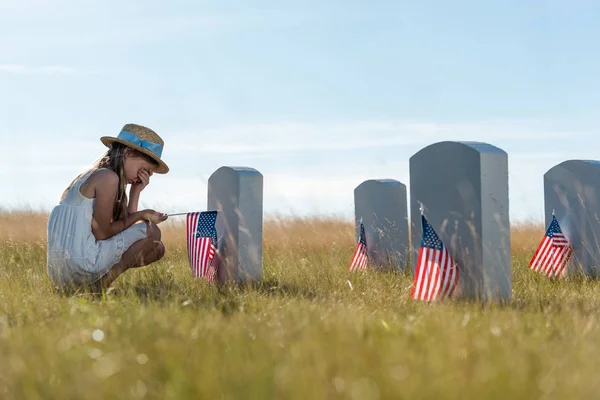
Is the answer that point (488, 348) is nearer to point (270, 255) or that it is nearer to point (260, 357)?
point (260, 357)

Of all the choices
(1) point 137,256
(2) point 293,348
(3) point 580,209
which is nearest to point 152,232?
(1) point 137,256

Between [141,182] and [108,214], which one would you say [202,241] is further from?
[108,214]

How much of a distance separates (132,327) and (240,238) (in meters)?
3.62

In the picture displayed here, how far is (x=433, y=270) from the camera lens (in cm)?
653

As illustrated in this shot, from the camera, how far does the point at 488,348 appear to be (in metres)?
3.79

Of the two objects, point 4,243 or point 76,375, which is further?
point 4,243

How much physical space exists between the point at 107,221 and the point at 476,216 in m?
3.33

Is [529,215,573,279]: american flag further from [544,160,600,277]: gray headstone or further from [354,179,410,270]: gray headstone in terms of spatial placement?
[354,179,410,270]: gray headstone

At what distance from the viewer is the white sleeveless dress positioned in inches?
250

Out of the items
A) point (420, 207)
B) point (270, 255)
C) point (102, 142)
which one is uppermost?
point (102, 142)

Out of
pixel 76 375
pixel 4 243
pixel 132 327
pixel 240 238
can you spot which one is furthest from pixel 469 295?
pixel 4 243

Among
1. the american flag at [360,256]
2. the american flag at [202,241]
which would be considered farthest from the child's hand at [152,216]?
the american flag at [360,256]

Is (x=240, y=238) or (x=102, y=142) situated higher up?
(x=102, y=142)

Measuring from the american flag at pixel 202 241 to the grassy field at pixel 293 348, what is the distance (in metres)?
1.18
